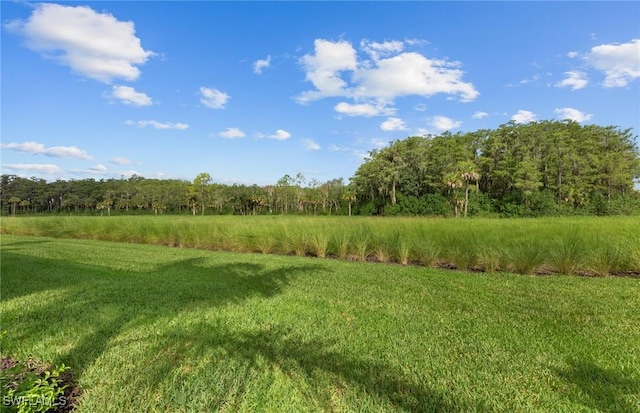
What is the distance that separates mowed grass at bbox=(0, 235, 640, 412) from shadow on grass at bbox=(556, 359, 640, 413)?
1cm

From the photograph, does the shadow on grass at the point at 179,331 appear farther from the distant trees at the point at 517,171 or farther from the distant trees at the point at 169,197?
the distant trees at the point at 169,197

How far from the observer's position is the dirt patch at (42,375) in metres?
2.12

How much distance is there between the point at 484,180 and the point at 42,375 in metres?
62.2

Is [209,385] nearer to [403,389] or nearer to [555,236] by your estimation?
[403,389]

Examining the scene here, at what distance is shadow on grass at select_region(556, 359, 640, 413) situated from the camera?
85.0 inches

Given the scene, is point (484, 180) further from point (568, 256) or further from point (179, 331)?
point (179, 331)

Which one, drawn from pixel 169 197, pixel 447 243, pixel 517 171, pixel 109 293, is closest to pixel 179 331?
pixel 109 293

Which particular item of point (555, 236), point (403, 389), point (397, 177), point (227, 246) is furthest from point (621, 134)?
point (403, 389)

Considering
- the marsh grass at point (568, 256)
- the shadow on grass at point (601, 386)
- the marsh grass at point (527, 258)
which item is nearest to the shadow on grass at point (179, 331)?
the shadow on grass at point (601, 386)

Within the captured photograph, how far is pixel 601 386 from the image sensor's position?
93.7 inches

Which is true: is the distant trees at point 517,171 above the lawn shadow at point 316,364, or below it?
above

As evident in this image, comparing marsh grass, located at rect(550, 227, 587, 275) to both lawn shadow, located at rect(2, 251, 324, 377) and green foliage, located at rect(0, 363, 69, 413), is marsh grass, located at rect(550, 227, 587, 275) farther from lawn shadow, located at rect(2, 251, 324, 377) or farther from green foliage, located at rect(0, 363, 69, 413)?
green foliage, located at rect(0, 363, 69, 413)

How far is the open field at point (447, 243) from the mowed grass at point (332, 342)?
1.31 metres

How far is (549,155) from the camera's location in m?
49.2
